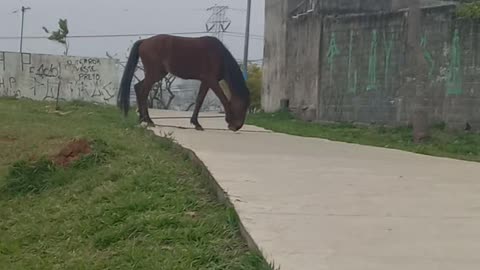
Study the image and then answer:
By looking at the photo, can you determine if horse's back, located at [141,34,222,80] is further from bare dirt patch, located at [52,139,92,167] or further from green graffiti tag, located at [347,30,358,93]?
green graffiti tag, located at [347,30,358,93]

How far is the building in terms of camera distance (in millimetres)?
13883

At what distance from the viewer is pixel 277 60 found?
21.9 m

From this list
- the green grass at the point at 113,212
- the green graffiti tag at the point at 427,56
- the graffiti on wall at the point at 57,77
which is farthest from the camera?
the graffiti on wall at the point at 57,77

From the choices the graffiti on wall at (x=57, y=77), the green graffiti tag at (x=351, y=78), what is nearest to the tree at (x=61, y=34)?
the graffiti on wall at (x=57, y=77)

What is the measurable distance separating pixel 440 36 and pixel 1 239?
10.6m

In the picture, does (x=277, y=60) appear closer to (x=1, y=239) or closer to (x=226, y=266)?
(x=1, y=239)

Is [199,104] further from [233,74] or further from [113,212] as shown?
[113,212]

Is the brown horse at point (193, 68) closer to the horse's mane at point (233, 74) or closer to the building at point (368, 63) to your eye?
the horse's mane at point (233, 74)

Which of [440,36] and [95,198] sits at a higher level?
[440,36]

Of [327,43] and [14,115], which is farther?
[327,43]

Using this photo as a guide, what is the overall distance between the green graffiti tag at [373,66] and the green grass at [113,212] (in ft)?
26.4

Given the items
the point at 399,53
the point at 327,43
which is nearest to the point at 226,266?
the point at 399,53

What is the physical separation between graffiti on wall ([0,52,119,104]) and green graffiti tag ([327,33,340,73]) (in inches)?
370

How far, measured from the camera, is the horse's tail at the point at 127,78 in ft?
38.2
